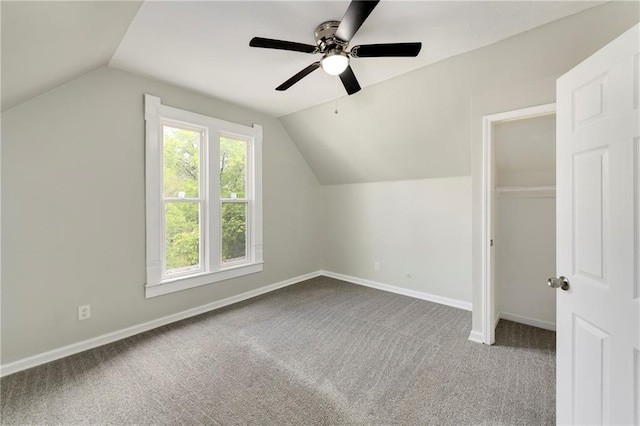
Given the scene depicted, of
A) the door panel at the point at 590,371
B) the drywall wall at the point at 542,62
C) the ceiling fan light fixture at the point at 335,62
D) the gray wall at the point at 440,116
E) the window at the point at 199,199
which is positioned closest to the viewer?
the door panel at the point at 590,371

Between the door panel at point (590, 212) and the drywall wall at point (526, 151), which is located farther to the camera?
the drywall wall at point (526, 151)

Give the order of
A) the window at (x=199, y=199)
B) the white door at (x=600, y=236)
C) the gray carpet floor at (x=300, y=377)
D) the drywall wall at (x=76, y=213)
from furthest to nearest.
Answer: the window at (x=199, y=199), the drywall wall at (x=76, y=213), the gray carpet floor at (x=300, y=377), the white door at (x=600, y=236)

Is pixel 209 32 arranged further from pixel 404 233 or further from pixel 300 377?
pixel 404 233

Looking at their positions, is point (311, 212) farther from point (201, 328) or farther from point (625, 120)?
point (625, 120)

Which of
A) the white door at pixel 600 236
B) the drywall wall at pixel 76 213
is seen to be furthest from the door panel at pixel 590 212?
the drywall wall at pixel 76 213

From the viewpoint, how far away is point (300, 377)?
200 cm

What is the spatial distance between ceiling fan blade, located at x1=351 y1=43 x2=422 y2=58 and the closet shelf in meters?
2.03

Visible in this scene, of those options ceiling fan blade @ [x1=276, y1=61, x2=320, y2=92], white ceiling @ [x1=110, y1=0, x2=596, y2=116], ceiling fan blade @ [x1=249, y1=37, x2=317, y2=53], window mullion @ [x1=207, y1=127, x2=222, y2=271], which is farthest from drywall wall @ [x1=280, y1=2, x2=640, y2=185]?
window mullion @ [x1=207, y1=127, x2=222, y2=271]

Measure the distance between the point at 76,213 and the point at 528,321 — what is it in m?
4.58

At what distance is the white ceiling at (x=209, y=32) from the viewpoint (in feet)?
4.62

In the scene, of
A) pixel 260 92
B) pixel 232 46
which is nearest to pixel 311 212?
pixel 260 92

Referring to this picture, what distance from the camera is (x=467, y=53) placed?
2.31m

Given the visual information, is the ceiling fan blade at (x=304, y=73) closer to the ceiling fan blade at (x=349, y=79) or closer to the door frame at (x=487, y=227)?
the ceiling fan blade at (x=349, y=79)

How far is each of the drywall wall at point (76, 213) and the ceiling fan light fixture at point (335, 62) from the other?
1.97m
